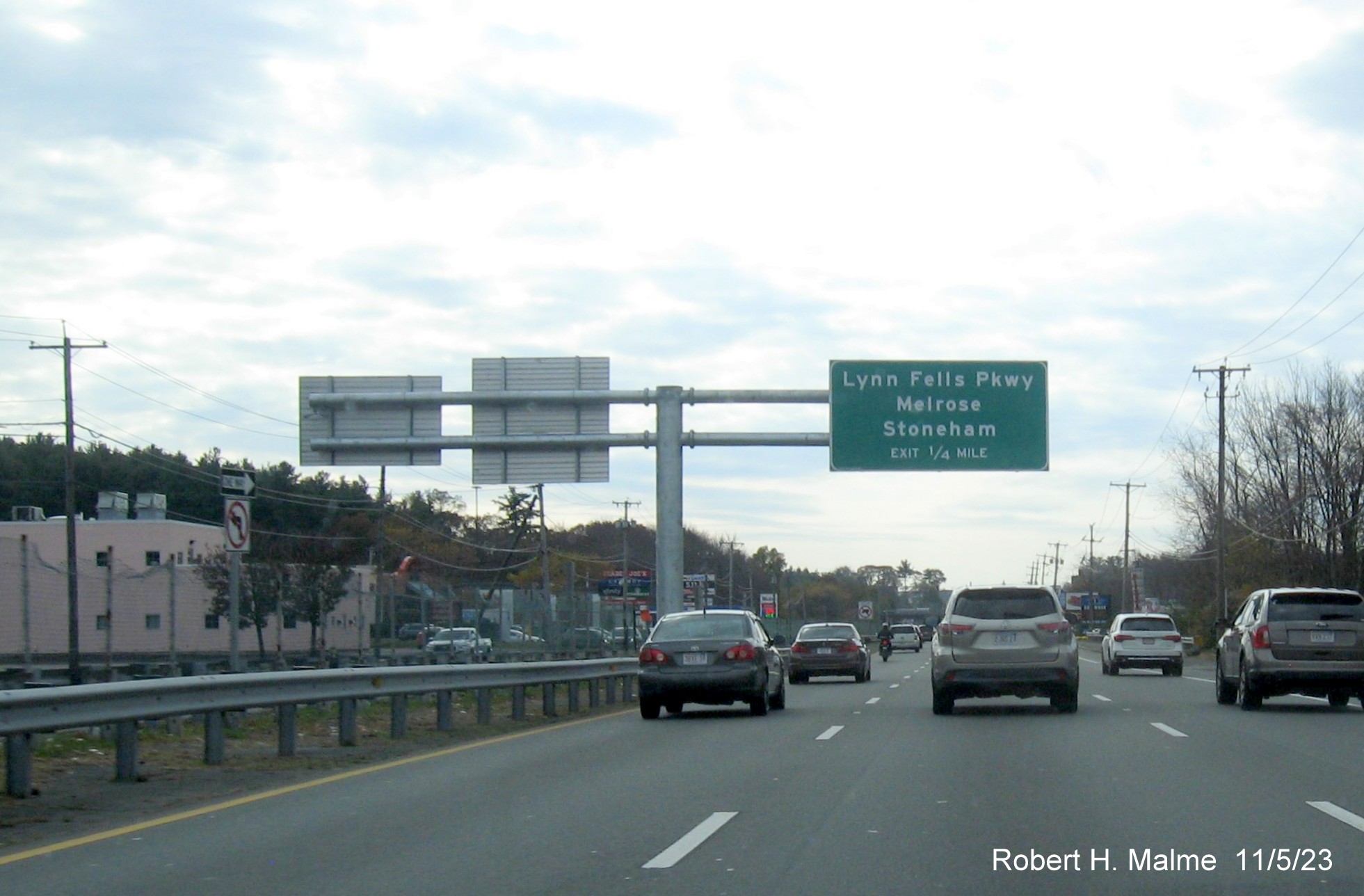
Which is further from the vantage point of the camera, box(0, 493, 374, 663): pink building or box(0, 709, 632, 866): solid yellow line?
box(0, 493, 374, 663): pink building

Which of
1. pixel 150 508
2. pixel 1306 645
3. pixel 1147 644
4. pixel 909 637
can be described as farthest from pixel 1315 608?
pixel 150 508

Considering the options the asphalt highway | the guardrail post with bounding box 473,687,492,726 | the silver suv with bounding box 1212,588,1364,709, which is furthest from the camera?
the silver suv with bounding box 1212,588,1364,709

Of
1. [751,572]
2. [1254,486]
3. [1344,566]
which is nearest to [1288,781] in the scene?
[1344,566]

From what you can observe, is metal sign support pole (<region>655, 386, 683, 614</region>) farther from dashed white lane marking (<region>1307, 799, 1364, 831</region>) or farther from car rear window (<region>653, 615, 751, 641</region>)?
dashed white lane marking (<region>1307, 799, 1364, 831</region>)

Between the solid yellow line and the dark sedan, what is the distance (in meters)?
16.3

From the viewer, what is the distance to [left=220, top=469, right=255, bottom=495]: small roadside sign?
706 inches

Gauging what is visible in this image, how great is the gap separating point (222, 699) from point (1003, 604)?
10594 mm

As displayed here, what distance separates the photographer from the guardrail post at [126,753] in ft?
41.4

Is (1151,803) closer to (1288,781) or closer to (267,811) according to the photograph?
(1288,781)

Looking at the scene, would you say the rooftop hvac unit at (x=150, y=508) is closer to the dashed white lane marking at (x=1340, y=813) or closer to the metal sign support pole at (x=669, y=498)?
the metal sign support pole at (x=669, y=498)

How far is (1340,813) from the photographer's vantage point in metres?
10.0

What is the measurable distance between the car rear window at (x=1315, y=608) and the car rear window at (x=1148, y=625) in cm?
1707

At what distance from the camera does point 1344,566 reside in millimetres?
66812

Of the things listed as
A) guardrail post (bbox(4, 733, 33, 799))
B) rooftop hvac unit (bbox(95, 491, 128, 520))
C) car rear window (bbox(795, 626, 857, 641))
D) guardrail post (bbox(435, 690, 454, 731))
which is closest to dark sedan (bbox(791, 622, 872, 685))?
car rear window (bbox(795, 626, 857, 641))
